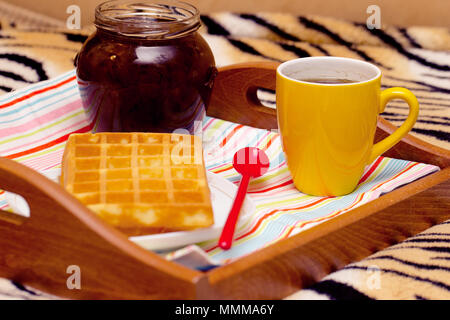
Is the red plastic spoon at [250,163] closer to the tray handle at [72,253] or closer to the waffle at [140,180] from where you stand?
the waffle at [140,180]

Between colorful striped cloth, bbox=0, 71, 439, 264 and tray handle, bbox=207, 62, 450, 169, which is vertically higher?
tray handle, bbox=207, 62, 450, 169

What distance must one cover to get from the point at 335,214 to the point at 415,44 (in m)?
0.74

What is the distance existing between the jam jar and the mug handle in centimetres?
23

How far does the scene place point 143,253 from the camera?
518mm

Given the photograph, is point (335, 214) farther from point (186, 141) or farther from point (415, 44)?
point (415, 44)

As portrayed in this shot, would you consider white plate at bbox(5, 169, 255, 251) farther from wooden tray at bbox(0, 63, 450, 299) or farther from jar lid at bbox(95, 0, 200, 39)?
jar lid at bbox(95, 0, 200, 39)

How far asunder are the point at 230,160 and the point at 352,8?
0.74m

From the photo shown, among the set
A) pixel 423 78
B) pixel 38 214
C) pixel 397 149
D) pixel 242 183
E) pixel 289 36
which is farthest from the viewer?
pixel 289 36

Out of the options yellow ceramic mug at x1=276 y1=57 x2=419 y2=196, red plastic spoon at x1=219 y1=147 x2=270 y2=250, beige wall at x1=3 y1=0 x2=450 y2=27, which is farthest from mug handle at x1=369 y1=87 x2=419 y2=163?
beige wall at x1=3 y1=0 x2=450 y2=27

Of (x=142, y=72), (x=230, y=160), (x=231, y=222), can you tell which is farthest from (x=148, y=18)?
(x=231, y=222)

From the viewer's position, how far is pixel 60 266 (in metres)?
0.56

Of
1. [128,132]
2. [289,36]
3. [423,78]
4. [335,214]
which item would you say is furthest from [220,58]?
[335,214]

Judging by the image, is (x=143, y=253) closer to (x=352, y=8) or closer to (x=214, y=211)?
(x=214, y=211)

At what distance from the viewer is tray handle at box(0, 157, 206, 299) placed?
512mm
